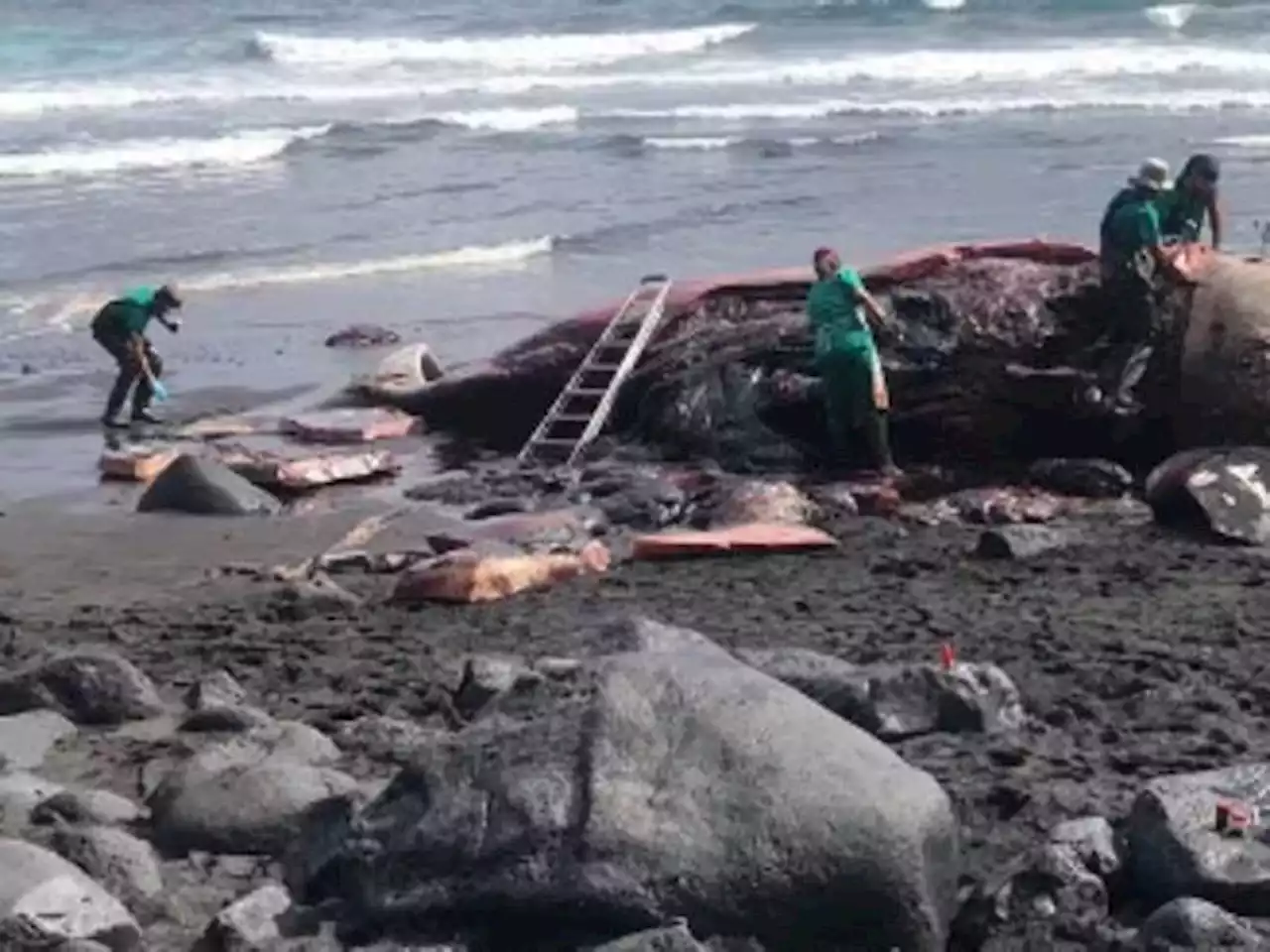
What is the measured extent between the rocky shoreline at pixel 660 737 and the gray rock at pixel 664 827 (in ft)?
0.04

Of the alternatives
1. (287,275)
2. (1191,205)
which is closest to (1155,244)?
(1191,205)

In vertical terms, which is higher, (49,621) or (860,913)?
(860,913)

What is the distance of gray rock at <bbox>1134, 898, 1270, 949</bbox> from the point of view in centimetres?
684

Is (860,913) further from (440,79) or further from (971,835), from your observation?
(440,79)

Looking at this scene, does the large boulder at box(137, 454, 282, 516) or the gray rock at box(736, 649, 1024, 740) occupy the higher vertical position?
the gray rock at box(736, 649, 1024, 740)

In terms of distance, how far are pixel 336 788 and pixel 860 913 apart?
90.0 inches

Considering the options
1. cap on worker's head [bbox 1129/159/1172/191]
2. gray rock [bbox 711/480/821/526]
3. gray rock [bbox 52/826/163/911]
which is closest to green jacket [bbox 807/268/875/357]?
gray rock [bbox 711/480/821/526]

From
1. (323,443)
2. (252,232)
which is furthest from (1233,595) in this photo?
(252,232)

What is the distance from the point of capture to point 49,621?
12.2 m

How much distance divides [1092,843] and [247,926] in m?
2.82

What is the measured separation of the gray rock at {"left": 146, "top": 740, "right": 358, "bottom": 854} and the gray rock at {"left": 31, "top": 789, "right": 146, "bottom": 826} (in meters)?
0.10

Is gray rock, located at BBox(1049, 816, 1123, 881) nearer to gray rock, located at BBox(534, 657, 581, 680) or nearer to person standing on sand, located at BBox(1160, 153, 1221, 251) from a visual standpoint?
gray rock, located at BBox(534, 657, 581, 680)

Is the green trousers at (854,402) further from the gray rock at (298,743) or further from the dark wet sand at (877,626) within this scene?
the gray rock at (298,743)

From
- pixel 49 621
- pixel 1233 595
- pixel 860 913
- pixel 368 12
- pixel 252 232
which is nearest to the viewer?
pixel 860 913
